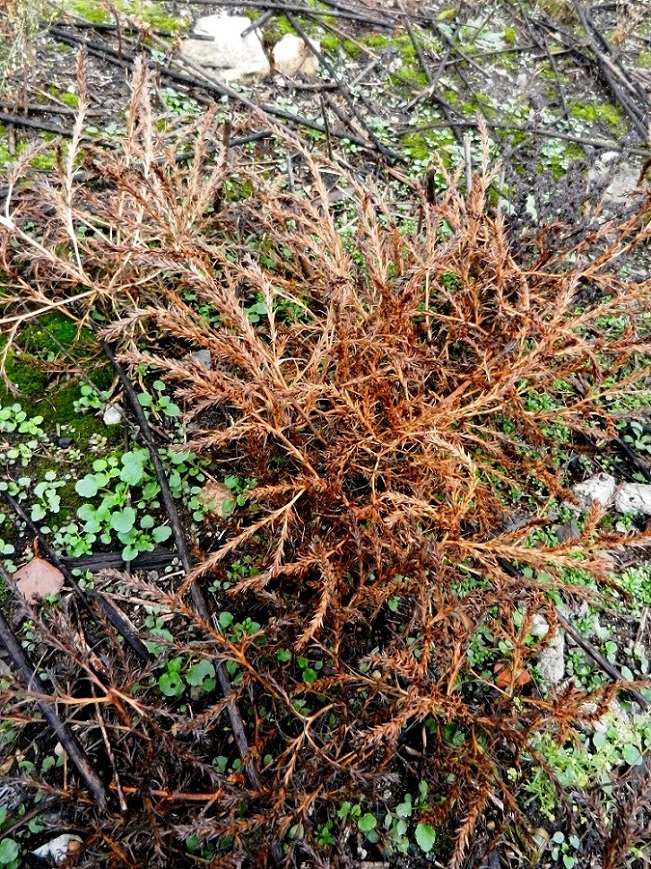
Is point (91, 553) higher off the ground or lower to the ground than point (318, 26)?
lower

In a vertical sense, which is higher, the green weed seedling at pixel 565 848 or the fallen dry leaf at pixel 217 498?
the fallen dry leaf at pixel 217 498

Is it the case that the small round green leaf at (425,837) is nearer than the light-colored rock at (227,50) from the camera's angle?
Yes

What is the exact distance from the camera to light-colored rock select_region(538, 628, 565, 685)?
233 centimetres

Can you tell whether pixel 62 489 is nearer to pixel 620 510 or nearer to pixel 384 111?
pixel 620 510

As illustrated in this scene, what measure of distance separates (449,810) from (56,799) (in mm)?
1241

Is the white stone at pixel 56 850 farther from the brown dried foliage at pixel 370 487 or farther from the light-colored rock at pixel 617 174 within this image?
the light-colored rock at pixel 617 174

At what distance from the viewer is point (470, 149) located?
3.69 meters

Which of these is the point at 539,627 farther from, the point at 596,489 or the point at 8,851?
the point at 8,851

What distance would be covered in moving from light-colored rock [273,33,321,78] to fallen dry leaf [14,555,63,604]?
339 cm

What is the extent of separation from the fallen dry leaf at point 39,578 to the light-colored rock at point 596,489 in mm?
2235

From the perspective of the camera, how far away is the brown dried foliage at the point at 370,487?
193 cm

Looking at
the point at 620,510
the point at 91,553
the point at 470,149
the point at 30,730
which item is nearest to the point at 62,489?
the point at 91,553

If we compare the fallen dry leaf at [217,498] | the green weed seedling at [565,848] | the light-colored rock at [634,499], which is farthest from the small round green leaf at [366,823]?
the light-colored rock at [634,499]

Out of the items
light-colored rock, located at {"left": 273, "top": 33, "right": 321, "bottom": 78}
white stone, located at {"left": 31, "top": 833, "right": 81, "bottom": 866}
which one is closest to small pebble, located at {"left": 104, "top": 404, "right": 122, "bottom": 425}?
white stone, located at {"left": 31, "top": 833, "right": 81, "bottom": 866}
